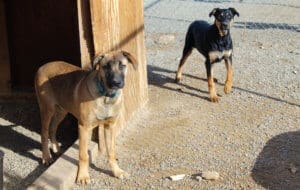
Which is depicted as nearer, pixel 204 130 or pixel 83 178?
pixel 83 178

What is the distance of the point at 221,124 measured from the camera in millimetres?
6730

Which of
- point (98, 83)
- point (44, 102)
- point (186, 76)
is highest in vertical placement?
point (98, 83)

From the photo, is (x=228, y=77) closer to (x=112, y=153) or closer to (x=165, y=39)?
(x=112, y=153)

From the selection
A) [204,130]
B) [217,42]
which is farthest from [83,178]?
[217,42]

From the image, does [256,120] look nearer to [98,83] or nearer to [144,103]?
[144,103]

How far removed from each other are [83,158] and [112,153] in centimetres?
30

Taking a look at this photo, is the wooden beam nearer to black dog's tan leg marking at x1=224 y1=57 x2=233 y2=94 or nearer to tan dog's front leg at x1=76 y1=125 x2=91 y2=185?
tan dog's front leg at x1=76 y1=125 x2=91 y2=185

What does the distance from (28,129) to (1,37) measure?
1.61 meters

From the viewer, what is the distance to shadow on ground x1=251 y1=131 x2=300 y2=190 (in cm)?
525

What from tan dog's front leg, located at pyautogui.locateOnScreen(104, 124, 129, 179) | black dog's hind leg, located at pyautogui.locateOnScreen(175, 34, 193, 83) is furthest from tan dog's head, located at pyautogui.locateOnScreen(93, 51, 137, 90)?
black dog's hind leg, located at pyautogui.locateOnScreen(175, 34, 193, 83)

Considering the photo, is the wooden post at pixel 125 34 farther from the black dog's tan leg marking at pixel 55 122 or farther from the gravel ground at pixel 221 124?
the black dog's tan leg marking at pixel 55 122

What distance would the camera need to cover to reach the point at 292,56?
931 centimetres

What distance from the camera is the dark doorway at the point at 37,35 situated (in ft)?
23.9

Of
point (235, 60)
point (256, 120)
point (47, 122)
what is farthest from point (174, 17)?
point (47, 122)
